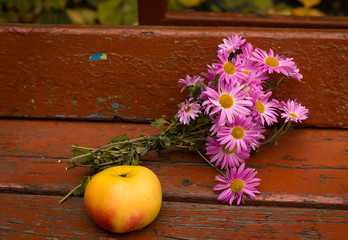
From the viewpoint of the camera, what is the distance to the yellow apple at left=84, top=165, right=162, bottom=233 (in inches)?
36.7

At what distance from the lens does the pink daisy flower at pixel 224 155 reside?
1.17 meters

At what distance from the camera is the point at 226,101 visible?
1104mm

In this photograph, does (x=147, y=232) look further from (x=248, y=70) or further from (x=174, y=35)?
(x=174, y=35)

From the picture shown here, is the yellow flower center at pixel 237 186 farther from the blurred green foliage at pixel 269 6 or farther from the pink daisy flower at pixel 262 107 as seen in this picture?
the blurred green foliage at pixel 269 6

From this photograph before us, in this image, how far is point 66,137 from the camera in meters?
1.42

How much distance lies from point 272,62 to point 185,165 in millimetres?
435

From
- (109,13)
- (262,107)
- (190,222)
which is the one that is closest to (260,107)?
(262,107)

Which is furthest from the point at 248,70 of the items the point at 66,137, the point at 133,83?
the point at 66,137

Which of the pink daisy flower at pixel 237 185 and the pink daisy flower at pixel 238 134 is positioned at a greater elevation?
the pink daisy flower at pixel 238 134

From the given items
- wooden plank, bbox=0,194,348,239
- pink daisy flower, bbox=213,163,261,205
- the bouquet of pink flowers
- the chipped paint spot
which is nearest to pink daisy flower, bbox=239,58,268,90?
the bouquet of pink flowers

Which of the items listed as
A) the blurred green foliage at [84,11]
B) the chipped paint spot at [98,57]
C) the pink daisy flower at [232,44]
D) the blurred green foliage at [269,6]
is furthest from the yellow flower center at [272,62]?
the blurred green foliage at [84,11]

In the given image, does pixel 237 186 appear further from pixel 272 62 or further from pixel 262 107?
pixel 272 62

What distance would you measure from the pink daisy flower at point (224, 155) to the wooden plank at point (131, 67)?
310 millimetres

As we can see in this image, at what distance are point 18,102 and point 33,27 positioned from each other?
30 centimetres
